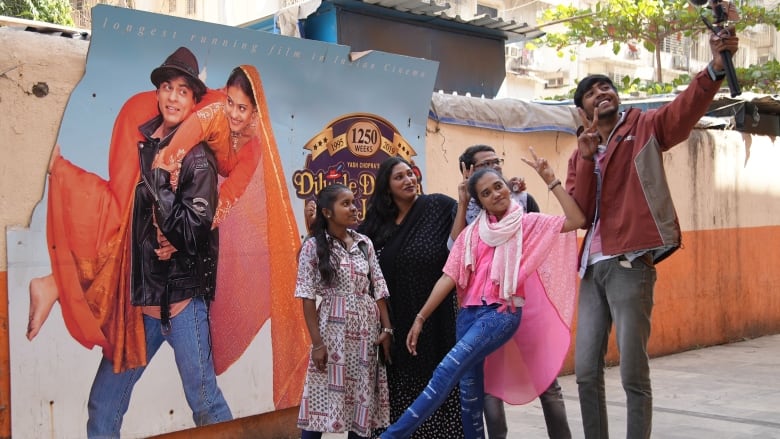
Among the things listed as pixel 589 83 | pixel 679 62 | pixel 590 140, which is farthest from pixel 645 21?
pixel 679 62

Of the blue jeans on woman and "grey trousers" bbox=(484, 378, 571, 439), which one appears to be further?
"grey trousers" bbox=(484, 378, 571, 439)

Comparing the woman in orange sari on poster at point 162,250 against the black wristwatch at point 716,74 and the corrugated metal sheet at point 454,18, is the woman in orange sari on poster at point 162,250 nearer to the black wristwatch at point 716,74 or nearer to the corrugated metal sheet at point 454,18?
the black wristwatch at point 716,74

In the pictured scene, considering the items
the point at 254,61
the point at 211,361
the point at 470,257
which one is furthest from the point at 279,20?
the point at 470,257

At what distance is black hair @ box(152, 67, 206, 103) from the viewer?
189 inches

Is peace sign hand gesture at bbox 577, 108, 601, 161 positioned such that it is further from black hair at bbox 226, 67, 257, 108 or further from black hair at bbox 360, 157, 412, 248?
black hair at bbox 226, 67, 257, 108

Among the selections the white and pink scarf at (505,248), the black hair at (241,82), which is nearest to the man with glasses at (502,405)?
the white and pink scarf at (505,248)

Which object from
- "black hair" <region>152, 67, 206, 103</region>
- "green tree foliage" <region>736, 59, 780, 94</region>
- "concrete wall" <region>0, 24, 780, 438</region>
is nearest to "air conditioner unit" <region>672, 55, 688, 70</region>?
"green tree foliage" <region>736, 59, 780, 94</region>

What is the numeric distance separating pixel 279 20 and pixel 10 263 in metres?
4.34

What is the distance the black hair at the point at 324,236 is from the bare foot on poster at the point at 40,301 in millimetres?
1374

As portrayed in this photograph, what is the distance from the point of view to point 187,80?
16.1ft

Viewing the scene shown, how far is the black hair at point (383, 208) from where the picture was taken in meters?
4.48

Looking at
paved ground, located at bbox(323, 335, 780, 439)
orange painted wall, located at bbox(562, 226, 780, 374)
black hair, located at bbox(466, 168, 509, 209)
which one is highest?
black hair, located at bbox(466, 168, 509, 209)

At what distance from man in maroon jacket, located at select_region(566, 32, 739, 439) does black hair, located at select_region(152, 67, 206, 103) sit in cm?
220

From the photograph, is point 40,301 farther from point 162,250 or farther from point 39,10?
point 39,10
